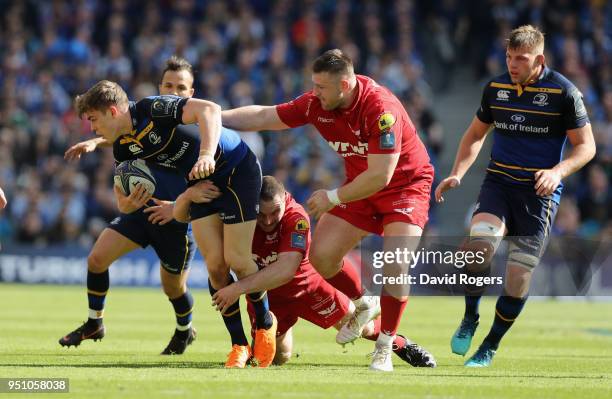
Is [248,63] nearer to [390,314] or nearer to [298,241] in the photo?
[298,241]

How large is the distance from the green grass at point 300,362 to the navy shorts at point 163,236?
86 centimetres

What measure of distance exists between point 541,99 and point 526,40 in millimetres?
529

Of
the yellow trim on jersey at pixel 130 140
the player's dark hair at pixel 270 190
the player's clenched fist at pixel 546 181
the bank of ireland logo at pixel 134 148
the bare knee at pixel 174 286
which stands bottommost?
the bare knee at pixel 174 286

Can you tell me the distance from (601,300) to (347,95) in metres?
13.6

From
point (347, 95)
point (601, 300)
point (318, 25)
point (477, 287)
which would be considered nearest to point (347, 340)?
point (477, 287)

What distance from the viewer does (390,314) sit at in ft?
28.6

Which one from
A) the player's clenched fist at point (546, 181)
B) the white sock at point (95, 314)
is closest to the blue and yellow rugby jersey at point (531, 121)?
the player's clenched fist at point (546, 181)

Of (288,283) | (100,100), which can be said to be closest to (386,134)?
(288,283)

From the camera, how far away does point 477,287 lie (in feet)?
31.6

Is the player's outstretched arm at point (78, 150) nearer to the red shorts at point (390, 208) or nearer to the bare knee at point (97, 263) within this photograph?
the bare knee at point (97, 263)

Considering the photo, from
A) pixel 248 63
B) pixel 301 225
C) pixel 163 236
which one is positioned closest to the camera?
pixel 301 225

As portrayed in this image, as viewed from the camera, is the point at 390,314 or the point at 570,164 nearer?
the point at 390,314

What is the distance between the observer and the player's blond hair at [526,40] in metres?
9.09

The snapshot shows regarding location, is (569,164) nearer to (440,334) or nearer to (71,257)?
(440,334)
